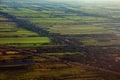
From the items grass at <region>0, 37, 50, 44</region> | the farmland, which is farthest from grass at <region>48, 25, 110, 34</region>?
grass at <region>0, 37, 50, 44</region>

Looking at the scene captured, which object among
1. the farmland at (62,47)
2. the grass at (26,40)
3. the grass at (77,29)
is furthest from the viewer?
the grass at (77,29)

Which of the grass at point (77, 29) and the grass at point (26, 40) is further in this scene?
the grass at point (77, 29)

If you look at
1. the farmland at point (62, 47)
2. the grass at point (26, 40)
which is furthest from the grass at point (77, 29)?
the grass at point (26, 40)

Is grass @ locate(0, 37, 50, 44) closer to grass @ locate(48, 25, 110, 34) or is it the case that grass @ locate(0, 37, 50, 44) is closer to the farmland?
the farmland

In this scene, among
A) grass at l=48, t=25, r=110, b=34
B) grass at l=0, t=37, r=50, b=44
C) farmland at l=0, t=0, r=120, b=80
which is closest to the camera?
farmland at l=0, t=0, r=120, b=80

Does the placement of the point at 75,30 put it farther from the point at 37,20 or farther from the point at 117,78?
the point at 117,78

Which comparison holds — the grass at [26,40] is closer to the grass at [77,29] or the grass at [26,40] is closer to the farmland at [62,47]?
the farmland at [62,47]

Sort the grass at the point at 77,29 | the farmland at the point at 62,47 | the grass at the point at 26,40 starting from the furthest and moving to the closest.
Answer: the grass at the point at 77,29, the grass at the point at 26,40, the farmland at the point at 62,47

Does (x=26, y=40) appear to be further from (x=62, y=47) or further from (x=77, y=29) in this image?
(x=77, y=29)

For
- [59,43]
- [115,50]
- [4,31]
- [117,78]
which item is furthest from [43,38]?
[117,78]
